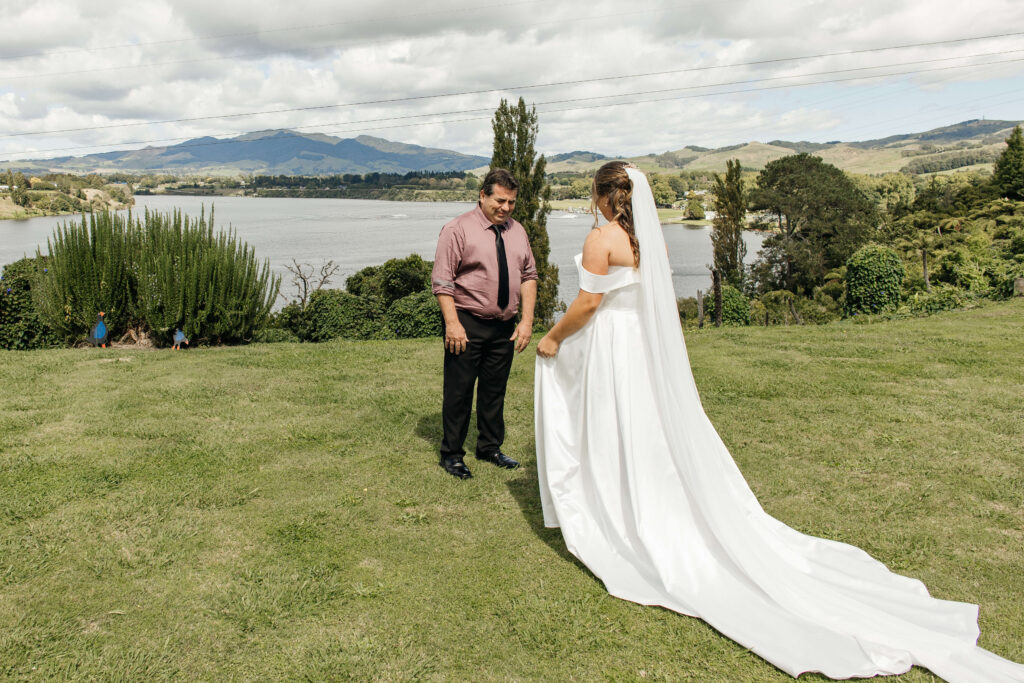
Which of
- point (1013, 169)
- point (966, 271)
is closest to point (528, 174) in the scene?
point (966, 271)

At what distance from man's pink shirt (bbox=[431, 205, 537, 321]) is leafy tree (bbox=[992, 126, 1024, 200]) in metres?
51.6

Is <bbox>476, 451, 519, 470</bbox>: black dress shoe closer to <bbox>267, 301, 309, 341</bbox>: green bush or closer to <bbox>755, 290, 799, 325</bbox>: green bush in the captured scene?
<bbox>267, 301, 309, 341</bbox>: green bush

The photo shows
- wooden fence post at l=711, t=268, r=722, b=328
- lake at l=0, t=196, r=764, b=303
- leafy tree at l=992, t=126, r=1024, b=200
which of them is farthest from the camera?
leafy tree at l=992, t=126, r=1024, b=200

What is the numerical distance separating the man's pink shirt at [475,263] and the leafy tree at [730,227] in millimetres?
59526

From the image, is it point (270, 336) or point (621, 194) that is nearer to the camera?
point (621, 194)

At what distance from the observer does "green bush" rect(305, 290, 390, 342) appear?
1864 centimetres

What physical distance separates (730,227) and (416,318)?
51.3 m

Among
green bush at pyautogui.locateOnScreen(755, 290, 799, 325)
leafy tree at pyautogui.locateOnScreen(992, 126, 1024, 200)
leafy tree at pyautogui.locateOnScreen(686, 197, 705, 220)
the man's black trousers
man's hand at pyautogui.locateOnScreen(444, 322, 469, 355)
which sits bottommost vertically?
green bush at pyautogui.locateOnScreen(755, 290, 799, 325)

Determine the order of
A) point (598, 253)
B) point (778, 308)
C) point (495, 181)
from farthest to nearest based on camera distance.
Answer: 1. point (778, 308)
2. point (495, 181)
3. point (598, 253)

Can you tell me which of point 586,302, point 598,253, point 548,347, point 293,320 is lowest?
point 293,320

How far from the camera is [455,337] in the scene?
532 cm

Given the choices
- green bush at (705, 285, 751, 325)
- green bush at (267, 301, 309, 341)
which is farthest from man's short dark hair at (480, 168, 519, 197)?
green bush at (705, 285, 751, 325)

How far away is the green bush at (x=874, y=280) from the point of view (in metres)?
22.8

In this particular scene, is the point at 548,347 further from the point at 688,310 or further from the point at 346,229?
the point at 688,310
